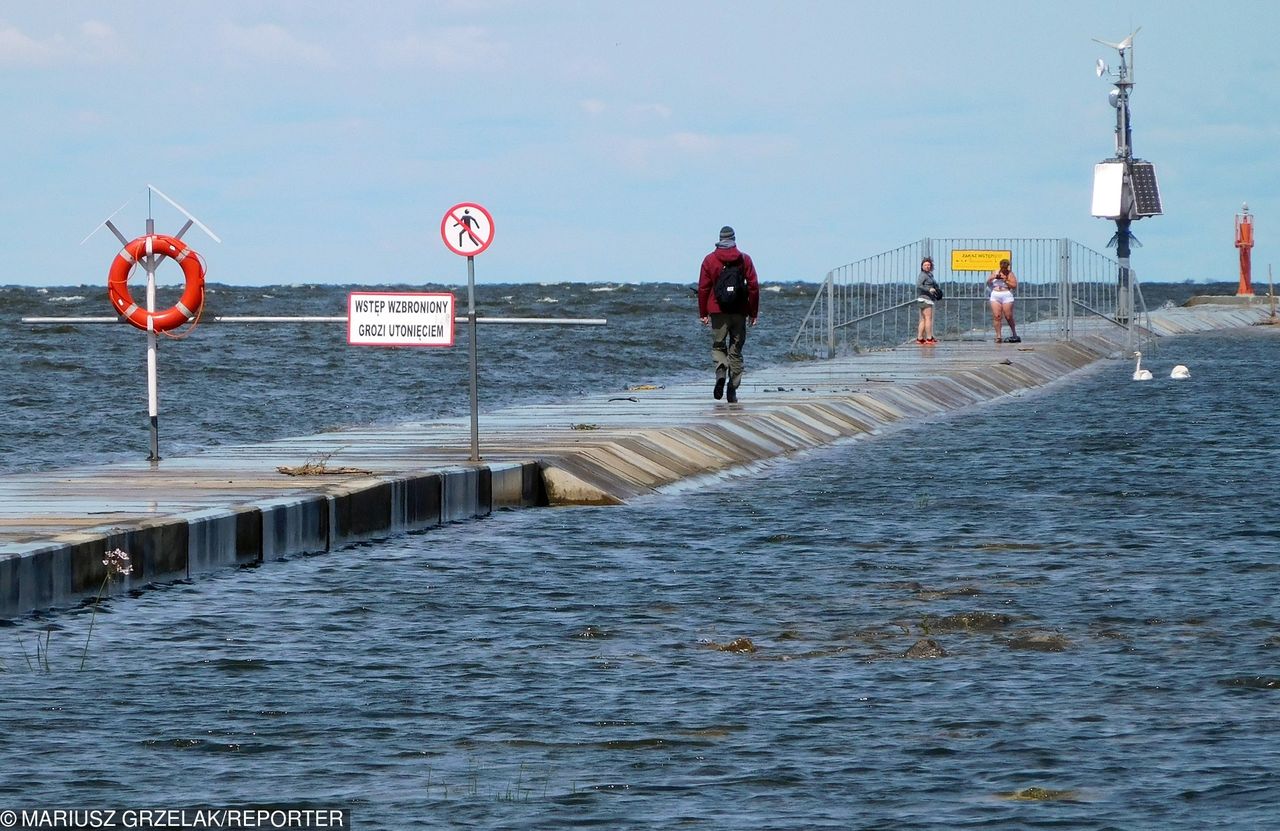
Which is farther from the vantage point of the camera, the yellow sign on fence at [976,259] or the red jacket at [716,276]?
the yellow sign on fence at [976,259]

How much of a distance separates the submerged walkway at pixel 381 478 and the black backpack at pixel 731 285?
126 cm

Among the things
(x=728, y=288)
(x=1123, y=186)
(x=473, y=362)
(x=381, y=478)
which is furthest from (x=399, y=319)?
(x=1123, y=186)

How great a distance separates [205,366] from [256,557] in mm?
36323

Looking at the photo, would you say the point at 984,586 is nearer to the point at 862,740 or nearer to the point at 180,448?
the point at 862,740

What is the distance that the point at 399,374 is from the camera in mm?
47156


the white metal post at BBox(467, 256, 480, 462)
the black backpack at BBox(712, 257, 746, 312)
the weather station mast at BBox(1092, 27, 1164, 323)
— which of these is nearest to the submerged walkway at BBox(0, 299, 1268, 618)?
the white metal post at BBox(467, 256, 480, 462)

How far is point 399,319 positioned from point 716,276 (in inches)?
275

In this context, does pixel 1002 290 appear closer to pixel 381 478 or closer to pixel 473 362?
pixel 473 362

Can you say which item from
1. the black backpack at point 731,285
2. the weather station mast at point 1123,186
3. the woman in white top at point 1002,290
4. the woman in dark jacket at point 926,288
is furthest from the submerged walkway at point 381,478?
the weather station mast at point 1123,186

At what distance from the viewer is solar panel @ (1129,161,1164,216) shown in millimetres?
62031

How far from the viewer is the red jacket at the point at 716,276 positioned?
2433cm

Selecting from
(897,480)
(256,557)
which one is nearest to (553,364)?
(897,480)

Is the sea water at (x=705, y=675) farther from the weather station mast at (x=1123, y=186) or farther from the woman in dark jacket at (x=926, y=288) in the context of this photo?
the weather station mast at (x=1123, y=186)

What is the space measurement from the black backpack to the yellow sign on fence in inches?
878
